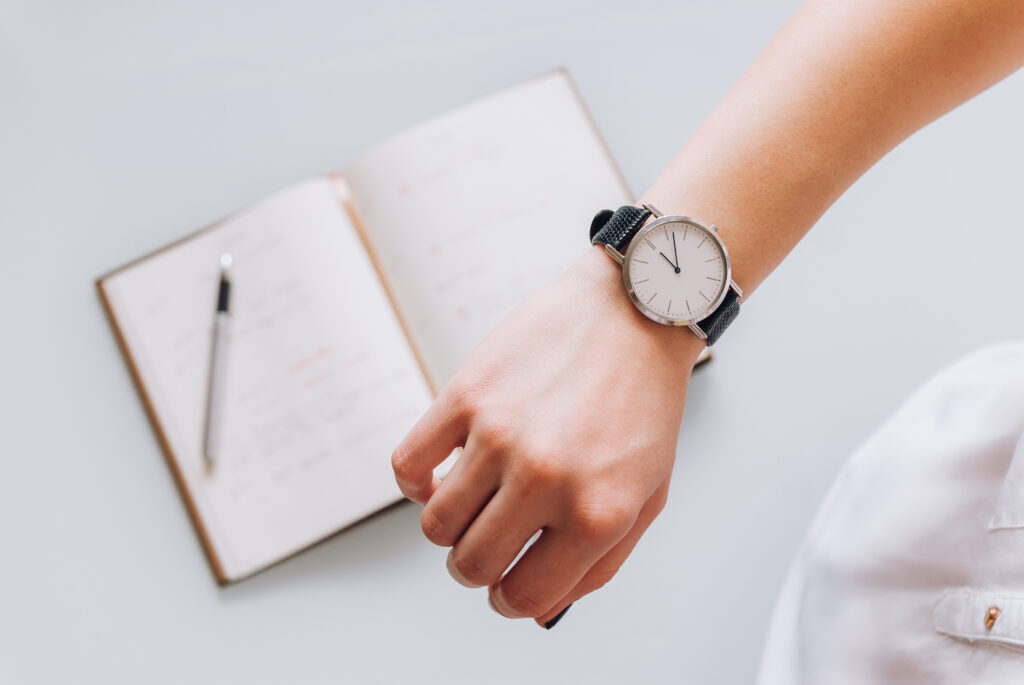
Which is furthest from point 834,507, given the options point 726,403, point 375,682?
point 375,682

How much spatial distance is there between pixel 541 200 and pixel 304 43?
0.39 metres

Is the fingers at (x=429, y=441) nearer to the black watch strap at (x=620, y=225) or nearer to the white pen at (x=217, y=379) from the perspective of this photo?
the black watch strap at (x=620, y=225)

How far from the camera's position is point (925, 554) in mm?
647

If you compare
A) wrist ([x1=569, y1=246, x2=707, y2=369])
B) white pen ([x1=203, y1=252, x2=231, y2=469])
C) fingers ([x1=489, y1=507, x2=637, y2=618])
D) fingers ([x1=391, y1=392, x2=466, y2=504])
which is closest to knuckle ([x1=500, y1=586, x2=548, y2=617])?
fingers ([x1=489, y1=507, x2=637, y2=618])

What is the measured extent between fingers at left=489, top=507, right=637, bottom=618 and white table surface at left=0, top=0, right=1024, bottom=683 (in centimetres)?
37

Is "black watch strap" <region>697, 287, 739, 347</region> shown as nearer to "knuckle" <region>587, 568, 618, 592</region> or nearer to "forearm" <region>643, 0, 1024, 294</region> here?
"forearm" <region>643, 0, 1024, 294</region>

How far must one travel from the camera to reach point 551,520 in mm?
511

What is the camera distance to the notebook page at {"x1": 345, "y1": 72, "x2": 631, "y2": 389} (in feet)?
2.72

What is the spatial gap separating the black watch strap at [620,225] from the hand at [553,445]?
0.09 ft

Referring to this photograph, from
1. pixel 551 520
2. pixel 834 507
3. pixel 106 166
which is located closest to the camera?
pixel 551 520

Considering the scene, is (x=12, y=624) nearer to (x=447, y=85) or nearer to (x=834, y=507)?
(x=447, y=85)

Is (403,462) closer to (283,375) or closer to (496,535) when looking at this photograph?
(496,535)

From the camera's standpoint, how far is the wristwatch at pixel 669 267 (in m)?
0.53

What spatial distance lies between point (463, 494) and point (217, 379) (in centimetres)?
46
